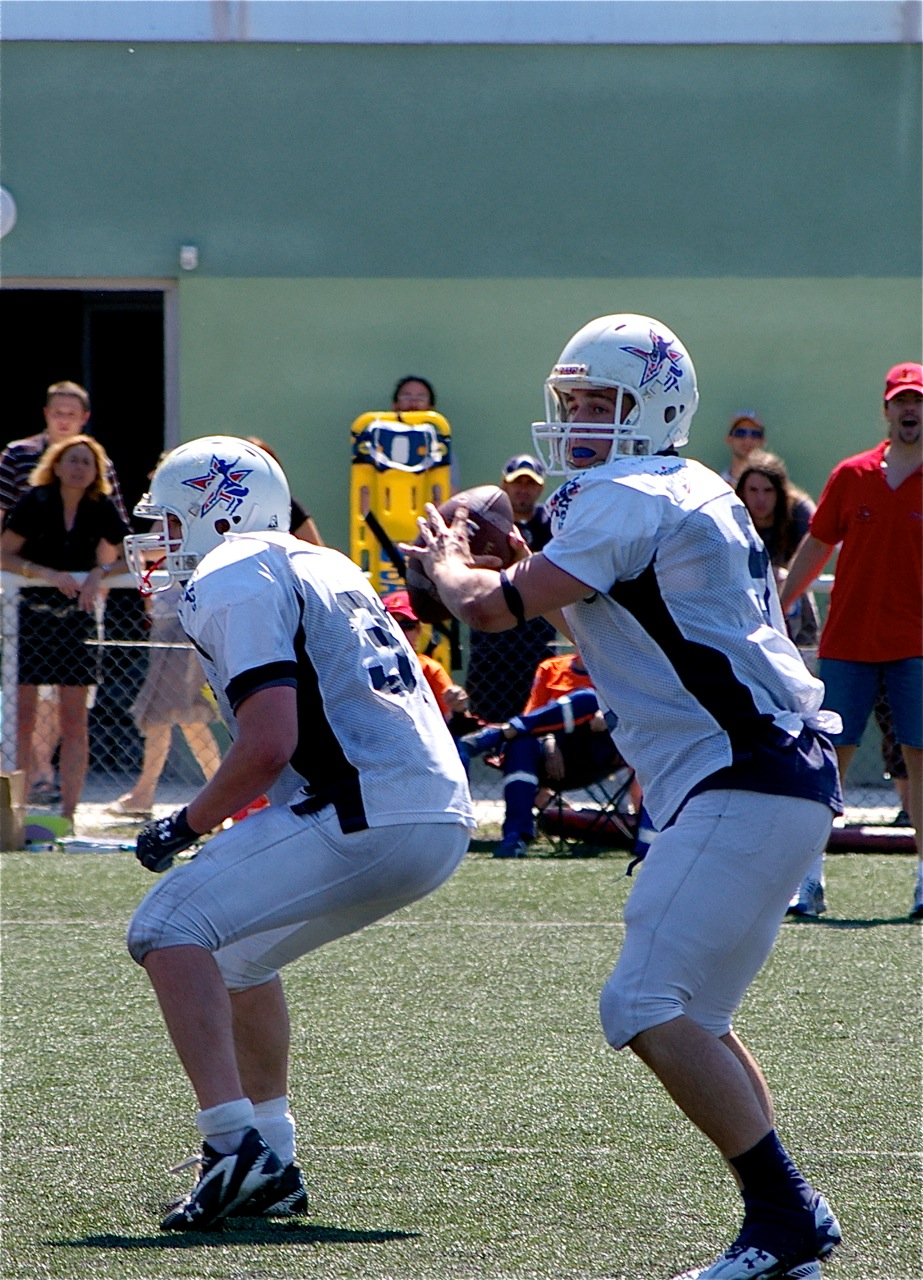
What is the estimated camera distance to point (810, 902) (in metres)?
6.98

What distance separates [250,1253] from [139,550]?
62.7 inches

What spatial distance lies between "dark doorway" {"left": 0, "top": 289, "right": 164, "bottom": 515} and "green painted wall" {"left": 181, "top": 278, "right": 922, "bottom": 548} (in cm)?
140

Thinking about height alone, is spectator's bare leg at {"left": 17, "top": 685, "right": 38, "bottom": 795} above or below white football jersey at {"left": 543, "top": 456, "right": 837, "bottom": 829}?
below

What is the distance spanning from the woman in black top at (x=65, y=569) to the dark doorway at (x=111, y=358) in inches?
145

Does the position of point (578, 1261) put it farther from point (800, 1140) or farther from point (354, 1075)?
point (354, 1075)

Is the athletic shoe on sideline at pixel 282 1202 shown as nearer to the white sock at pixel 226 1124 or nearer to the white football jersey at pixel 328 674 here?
→ the white sock at pixel 226 1124

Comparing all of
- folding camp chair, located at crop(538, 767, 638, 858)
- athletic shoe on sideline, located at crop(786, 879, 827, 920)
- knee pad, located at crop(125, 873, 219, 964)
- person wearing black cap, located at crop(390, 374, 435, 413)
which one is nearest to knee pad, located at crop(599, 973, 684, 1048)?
knee pad, located at crop(125, 873, 219, 964)

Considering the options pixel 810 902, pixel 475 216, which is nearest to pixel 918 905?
pixel 810 902

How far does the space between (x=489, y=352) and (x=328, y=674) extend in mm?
8115

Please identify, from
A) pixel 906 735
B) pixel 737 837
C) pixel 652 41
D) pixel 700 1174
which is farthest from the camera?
pixel 652 41

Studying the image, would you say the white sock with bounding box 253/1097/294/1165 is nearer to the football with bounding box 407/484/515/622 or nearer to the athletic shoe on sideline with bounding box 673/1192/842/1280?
the athletic shoe on sideline with bounding box 673/1192/842/1280

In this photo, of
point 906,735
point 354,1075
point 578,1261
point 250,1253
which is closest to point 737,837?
point 578,1261

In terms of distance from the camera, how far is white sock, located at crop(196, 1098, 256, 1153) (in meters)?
3.54

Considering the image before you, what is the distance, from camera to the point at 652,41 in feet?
37.1
